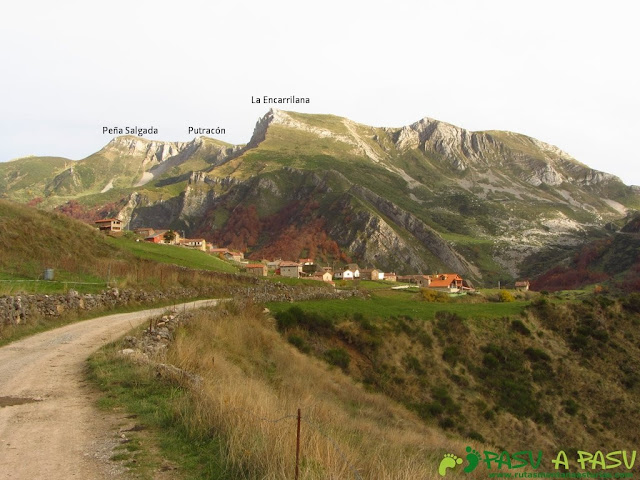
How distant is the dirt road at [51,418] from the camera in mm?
7370

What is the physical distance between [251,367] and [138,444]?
42.1 ft

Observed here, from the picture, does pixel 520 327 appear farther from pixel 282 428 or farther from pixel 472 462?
pixel 282 428

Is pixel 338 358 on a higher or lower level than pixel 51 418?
lower

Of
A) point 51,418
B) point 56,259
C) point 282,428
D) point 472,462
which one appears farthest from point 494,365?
point 56,259

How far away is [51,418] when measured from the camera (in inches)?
382

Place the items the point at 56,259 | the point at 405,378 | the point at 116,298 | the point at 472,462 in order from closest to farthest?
the point at 472,462, the point at 116,298, the point at 405,378, the point at 56,259

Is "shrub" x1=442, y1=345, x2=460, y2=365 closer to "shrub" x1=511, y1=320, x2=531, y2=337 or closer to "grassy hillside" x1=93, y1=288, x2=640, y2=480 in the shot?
"grassy hillside" x1=93, y1=288, x2=640, y2=480

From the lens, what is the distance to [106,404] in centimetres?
1078

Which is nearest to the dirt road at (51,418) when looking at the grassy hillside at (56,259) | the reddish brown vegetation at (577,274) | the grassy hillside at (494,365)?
the grassy hillside at (56,259)

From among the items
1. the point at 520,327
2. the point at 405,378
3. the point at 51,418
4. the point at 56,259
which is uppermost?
the point at 56,259

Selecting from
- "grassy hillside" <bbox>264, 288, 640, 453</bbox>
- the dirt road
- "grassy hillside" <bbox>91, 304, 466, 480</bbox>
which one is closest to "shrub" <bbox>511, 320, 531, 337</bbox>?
"grassy hillside" <bbox>264, 288, 640, 453</bbox>

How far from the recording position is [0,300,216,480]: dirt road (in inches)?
290

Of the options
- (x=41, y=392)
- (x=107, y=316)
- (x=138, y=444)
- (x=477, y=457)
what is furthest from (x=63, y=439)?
(x=107, y=316)

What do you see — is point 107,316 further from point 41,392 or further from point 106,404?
point 106,404
